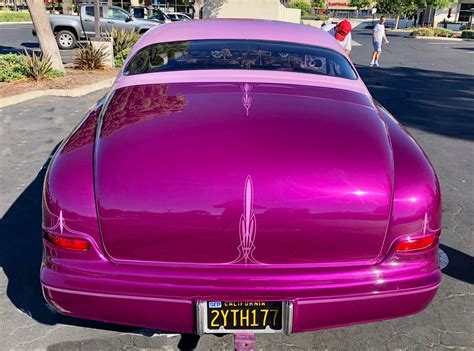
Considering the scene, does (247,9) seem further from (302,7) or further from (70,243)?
(302,7)

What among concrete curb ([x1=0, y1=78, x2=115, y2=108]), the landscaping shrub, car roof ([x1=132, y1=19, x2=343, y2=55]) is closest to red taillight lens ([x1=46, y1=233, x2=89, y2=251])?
car roof ([x1=132, y1=19, x2=343, y2=55])

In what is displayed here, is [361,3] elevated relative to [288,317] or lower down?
lower down

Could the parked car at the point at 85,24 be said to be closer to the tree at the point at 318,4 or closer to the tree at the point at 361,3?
the tree at the point at 361,3

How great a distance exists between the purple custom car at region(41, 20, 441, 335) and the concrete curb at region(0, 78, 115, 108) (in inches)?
278

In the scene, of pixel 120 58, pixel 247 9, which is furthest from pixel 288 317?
pixel 247 9

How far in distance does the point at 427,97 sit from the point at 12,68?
884 centimetres

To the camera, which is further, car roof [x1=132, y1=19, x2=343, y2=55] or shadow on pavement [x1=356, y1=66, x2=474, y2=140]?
shadow on pavement [x1=356, y1=66, x2=474, y2=140]

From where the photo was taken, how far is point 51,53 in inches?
427

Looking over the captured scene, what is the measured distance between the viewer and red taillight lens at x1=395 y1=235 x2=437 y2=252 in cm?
216

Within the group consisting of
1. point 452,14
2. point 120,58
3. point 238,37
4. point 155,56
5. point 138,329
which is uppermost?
point 238,37

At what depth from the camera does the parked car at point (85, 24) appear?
1822cm

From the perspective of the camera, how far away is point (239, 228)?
2.04 m

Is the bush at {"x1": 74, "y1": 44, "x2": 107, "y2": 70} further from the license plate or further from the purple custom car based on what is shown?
the license plate

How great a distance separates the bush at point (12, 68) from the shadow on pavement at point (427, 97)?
7.50 m
